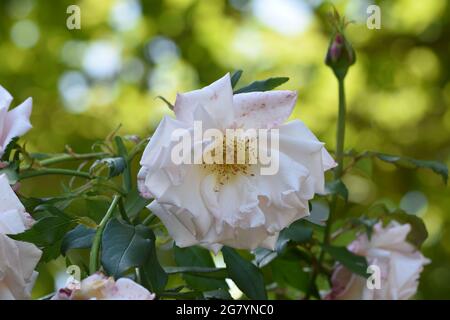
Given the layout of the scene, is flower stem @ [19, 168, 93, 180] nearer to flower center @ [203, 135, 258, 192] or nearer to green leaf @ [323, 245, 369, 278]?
flower center @ [203, 135, 258, 192]

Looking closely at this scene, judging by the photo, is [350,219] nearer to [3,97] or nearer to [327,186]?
[327,186]

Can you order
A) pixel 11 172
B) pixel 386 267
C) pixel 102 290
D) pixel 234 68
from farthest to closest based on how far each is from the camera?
pixel 234 68 → pixel 386 267 → pixel 11 172 → pixel 102 290

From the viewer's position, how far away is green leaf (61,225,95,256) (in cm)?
54

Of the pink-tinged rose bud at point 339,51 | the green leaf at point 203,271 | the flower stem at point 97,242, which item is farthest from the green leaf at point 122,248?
the pink-tinged rose bud at point 339,51

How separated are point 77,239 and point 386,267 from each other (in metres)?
0.33

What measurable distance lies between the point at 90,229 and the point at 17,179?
6 centimetres

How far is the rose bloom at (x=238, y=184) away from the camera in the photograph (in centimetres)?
52

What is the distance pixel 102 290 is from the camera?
45 centimetres

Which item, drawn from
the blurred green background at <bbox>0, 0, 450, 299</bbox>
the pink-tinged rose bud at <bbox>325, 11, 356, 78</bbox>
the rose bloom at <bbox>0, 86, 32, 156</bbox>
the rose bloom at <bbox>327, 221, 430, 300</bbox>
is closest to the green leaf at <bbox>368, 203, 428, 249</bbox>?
the rose bloom at <bbox>327, 221, 430, 300</bbox>

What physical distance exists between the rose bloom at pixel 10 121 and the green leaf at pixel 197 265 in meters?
0.17

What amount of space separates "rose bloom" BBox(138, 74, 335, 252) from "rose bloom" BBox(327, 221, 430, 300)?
9.1 inches

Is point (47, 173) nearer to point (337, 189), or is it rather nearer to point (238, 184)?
point (238, 184)

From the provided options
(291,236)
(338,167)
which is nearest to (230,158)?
(291,236)

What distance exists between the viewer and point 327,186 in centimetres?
71
